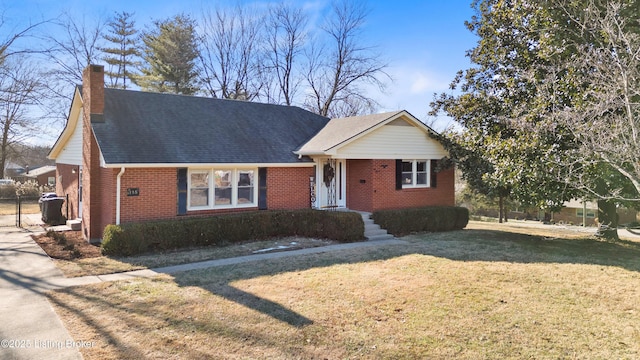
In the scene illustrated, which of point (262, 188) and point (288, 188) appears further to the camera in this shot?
point (288, 188)

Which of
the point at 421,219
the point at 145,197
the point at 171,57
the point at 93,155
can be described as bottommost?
the point at 421,219

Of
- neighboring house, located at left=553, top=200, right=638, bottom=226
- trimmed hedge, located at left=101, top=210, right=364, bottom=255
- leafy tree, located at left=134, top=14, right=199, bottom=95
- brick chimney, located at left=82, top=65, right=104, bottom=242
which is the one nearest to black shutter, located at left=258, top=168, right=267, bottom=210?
trimmed hedge, located at left=101, top=210, right=364, bottom=255

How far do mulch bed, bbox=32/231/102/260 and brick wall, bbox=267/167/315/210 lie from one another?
5.80 meters

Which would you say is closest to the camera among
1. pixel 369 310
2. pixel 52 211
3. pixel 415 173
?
pixel 369 310

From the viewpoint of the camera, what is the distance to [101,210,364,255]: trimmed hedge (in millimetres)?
10672

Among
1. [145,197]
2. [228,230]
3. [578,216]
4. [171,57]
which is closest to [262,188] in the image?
[228,230]

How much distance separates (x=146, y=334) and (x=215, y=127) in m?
10.7

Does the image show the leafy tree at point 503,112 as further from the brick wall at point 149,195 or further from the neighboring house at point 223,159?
the brick wall at point 149,195

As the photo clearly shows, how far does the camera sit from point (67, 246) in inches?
446

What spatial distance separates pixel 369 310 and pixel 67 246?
31.5ft

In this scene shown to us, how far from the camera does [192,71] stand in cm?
3338

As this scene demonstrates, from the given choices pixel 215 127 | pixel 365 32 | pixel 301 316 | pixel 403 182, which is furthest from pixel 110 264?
pixel 365 32

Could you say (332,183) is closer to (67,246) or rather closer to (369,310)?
(67,246)

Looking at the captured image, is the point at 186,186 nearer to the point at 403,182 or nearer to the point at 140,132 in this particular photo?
the point at 140,132
